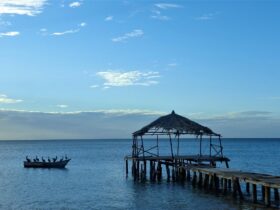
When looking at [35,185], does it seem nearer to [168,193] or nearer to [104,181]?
[104,181]

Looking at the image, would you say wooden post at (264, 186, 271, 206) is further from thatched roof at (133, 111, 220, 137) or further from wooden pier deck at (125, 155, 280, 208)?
thatched roof at (133, 111, 220, 137)

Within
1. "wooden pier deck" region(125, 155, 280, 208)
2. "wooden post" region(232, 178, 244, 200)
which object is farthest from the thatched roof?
"wooden post" region(232, 178, 244, 200)

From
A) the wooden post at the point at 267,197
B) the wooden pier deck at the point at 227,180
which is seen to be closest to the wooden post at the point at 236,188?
the wooden pier deck at the point at 227,180

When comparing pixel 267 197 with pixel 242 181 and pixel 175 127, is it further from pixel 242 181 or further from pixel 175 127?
pixel 175 127

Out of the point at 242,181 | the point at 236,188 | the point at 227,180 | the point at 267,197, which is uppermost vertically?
the point at 242,181

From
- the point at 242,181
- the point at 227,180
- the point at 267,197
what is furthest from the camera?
the point at 227,180

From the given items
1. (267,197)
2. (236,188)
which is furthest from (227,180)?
(267,197)

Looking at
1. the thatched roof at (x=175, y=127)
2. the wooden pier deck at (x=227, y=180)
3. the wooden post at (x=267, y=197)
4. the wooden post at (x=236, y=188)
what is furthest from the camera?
the thatched roof at (x=175, y=127)

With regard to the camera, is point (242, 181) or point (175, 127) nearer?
point (242, 181)

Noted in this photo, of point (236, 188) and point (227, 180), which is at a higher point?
point (227, 180)

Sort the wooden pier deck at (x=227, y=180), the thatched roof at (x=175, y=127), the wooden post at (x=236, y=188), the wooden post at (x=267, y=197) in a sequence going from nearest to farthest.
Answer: the wooden post at (x=267, y=197) → the wooden pier deck at (x=227, y=180) → the wooden post at (x=236, y=188) → the thatched roof at (x=175, y=127)

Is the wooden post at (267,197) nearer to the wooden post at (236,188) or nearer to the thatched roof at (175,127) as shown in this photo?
the wooden post at (236,188)

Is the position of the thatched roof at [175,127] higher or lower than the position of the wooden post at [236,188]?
higher

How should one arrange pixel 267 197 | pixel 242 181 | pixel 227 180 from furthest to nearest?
pixel 227 180 → pixel 242 181 → pixel 267 197
